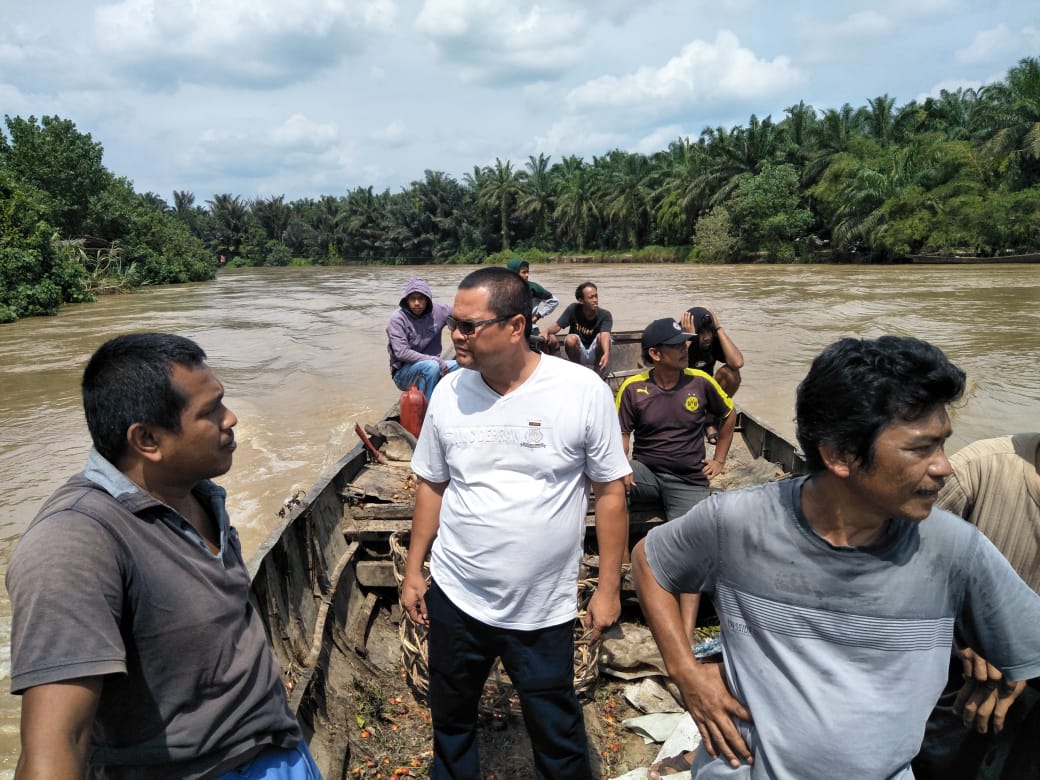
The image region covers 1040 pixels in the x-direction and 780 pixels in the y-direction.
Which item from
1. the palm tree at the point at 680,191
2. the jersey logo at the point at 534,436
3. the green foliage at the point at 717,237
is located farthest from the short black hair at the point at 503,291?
the palm tree at the point at 680,191

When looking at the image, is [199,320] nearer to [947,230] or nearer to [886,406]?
[886,406]

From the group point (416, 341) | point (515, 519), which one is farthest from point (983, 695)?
point (416, 341)

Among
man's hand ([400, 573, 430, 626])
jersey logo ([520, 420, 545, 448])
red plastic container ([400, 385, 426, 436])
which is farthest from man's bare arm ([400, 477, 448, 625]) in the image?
red plastic container ([400, 385, 426, 436])

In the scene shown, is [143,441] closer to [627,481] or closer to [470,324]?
[470,324]

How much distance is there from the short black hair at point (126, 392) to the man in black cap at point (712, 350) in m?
3.49

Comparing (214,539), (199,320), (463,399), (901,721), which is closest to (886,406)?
(901,721)

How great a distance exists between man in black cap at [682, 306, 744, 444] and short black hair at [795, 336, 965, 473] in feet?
10.5

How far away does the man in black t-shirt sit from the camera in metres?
5.97

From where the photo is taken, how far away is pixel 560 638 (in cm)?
203

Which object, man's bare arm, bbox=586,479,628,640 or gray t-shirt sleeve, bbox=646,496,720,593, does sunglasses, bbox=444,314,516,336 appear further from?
gray t-shirt sleeve, bbox=646,496,720,593

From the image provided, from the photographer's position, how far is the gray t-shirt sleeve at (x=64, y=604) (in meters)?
1.04

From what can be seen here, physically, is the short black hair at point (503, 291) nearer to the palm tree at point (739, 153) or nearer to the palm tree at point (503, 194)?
the palm tree at point (739, 153)

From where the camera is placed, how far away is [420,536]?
2.30 meters

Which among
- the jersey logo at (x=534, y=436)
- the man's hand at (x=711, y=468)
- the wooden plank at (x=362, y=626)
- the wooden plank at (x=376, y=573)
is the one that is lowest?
the wooden plank at (x=362, y=626)
